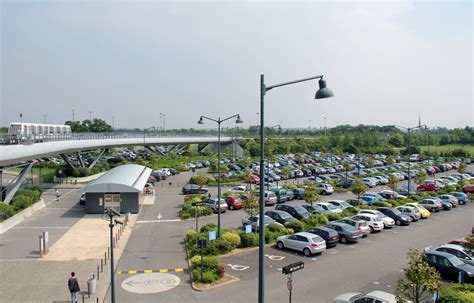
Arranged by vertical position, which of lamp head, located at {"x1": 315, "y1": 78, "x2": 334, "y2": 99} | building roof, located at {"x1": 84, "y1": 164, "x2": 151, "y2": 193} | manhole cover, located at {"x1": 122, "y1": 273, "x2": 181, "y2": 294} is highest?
lamp head, located at {"x1": 315, "y1": 78, "x2": 334, "y2": 99}

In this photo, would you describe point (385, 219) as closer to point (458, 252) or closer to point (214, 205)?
point (458, 252)

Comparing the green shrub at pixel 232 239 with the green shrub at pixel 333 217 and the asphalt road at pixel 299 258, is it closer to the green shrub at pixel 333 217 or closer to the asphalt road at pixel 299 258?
the asphalt road at pixel 299 258

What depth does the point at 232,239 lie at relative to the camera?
889 inches

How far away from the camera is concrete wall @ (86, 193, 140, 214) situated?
33.2m

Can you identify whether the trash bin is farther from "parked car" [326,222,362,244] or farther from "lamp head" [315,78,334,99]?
"parked car" [326,222,362,244]

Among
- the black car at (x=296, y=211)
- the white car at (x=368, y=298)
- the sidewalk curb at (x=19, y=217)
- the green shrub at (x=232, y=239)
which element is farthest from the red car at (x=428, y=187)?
the sidewalk curb at (x=19, y=217)

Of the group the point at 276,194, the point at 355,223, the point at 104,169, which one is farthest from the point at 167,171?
the point at 355,223

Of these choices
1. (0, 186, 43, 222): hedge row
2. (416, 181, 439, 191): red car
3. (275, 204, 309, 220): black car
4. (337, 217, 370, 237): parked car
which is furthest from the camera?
(416, 181, 439, 191): red car

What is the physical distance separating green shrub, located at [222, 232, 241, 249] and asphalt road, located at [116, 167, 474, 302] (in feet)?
3.25

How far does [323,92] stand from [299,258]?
1372 cm

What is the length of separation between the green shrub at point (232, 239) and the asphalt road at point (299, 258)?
0.99 metres

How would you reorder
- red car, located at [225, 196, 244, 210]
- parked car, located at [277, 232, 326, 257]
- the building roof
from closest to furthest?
parked car, located at [277, 232, 326, 257] < the building roof < red car, located at [225, 196, 244, 210]

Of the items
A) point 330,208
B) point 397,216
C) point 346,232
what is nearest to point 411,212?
point 397,216

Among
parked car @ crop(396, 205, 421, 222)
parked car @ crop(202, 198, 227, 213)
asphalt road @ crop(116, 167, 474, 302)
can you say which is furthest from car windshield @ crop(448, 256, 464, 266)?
parked car @ crop(202, 198, 227, 213)
